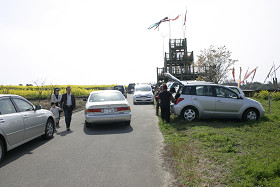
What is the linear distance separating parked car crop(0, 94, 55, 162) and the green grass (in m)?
3.77

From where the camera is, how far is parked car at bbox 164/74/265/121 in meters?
9.16

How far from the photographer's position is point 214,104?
9.23 metres

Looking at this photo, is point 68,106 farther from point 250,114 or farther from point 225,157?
point 250,114

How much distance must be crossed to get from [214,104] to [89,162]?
6.06m

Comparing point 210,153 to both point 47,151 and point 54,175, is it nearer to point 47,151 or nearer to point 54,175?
point 54,175

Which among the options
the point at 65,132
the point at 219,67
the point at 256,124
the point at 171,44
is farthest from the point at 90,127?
the point at 171,44

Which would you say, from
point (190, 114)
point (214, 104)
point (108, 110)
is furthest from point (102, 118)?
point (214, 104)

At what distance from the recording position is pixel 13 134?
545cm

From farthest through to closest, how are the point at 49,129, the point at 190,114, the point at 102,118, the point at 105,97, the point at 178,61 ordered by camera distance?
the point at 178,61 → the point at 105,97 → the point at 190,114 → the point at 102,118 → the point at 49,129

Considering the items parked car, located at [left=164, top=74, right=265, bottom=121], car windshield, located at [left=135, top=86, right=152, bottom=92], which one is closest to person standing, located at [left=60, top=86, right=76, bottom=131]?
parked car, located at [left=164, top=74, right=265, bottom=121]

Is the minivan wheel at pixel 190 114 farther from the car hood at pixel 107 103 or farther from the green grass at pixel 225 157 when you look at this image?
the car hood at pixel 107 103

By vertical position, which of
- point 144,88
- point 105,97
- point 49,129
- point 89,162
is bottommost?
point 89,162

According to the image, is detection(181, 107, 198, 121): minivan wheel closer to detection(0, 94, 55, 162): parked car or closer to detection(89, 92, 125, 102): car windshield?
detection(89, 92, 125, 102): car windshield

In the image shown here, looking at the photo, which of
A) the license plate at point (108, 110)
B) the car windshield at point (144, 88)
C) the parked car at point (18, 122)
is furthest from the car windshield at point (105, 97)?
the car windshield at point (144, 88)
